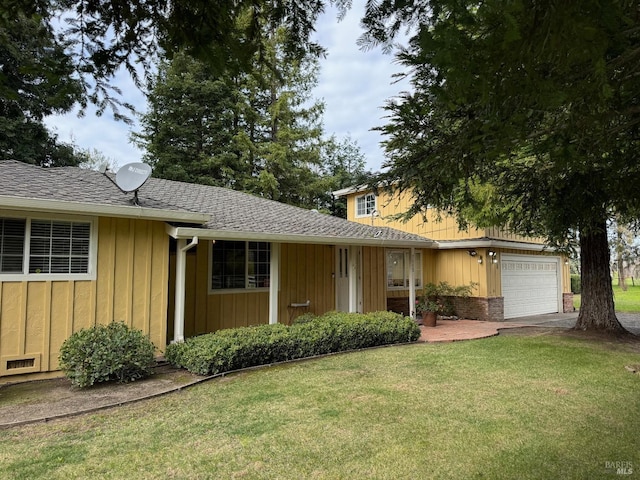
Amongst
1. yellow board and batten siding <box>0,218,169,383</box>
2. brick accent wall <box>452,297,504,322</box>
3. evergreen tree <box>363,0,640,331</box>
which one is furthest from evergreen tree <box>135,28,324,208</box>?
evergreen tree <box>363,0,640,331</box>

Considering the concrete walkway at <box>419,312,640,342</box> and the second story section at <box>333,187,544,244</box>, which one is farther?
the second story section at <box>333,187,544,244</box>

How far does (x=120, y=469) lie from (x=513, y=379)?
5.50m

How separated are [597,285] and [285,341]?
821 centimetres

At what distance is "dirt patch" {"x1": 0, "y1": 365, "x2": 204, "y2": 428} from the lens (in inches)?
189

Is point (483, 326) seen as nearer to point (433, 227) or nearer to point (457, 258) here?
point (457, 258)

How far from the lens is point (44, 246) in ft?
20.9

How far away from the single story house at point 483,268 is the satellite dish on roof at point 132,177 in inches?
261

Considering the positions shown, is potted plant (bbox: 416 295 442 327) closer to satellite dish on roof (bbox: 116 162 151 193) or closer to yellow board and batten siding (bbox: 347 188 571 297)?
yellow board and batten siding (bbox: 347 188 571 297)

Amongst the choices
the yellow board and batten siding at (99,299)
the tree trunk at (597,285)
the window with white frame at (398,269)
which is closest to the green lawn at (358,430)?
the yellow board and batten siding at (99,299)

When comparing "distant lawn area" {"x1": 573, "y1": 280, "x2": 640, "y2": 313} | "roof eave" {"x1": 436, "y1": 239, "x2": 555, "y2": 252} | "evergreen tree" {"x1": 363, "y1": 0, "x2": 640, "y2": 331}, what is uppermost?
Result: "evergreen tree" {"x1": 363, "y1": 0, "x2": 640, "y2": 331}

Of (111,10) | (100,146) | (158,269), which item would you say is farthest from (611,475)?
(100,146)

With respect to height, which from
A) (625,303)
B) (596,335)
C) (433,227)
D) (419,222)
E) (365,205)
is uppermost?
(365,205)

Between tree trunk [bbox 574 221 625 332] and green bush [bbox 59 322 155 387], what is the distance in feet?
33.8

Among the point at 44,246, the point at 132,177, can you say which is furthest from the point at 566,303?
the point at 44,246
